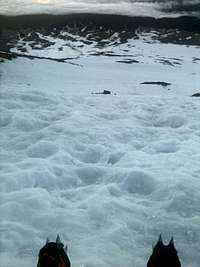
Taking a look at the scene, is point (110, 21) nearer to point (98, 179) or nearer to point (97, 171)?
point (97, 171)

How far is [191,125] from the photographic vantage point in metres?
8.98

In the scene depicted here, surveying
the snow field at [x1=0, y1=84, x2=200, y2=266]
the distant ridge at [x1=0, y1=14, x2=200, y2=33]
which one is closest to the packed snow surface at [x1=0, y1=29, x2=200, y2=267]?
the snow field at [x1=0, y1=84, x2=200, y2=266]

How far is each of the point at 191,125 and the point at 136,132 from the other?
4.29 ft

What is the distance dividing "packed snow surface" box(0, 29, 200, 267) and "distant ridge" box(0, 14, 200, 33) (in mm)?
19035

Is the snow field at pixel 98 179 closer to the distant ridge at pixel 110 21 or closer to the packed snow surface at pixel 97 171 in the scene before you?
the packed snow surface at pixel 97 171

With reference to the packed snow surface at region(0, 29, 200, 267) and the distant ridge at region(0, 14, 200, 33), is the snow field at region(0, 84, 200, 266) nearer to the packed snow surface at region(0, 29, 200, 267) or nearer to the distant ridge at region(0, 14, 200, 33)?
the packed snow surface at region(0, 29, 200, 267)

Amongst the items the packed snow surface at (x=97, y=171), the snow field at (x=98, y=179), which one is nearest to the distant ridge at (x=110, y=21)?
the packed snow surface at (x=97, y=171)

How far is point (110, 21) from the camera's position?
31.5 metres

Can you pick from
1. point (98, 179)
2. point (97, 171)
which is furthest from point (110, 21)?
point (98, 179)

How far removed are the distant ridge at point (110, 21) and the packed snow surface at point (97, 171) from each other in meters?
19.0

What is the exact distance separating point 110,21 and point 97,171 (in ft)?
86.7

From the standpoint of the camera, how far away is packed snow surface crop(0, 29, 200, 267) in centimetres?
504

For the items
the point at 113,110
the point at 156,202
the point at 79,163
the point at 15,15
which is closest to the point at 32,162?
the point at 79,163

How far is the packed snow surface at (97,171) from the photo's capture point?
5035mm
